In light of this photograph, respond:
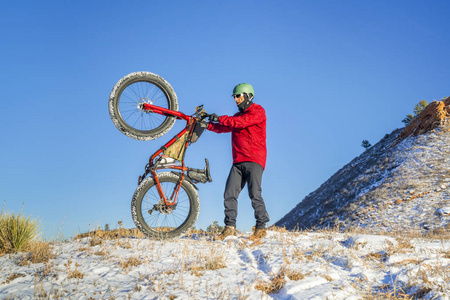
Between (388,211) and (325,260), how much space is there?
55.2ft

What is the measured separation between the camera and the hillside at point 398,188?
19.5 meters

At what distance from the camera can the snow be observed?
178 inches

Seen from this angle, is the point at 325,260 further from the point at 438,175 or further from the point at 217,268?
the point at 438,175

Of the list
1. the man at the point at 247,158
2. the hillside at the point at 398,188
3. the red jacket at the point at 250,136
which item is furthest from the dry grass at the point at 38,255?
the hillside at the point at 398,188

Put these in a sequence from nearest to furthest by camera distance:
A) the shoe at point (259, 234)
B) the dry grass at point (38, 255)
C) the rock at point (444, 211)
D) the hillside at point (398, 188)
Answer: the dry grass at point (38, 255) < the shoe at point (259, 234) < the rock at point (444, 211) < the hillside at point (398, 188)

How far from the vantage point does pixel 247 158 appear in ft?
24.3

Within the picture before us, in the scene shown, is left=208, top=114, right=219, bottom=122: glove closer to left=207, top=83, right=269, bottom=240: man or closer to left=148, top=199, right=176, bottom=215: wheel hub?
left=207, top=83, right=269, bottom=240: man

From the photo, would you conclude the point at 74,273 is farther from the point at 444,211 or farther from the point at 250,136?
the point at 444,211

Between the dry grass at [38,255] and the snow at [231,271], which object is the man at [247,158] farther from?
the dry grass at [38,255]

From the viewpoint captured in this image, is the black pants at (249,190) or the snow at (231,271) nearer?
the snow at (231,271)

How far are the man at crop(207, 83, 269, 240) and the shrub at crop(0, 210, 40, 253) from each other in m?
3.86

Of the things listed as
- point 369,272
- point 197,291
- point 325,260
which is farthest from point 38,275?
point 369,272

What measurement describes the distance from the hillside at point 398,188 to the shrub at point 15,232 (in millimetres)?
16395

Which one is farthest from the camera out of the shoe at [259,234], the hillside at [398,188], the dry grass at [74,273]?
the hillside at [398,188]
